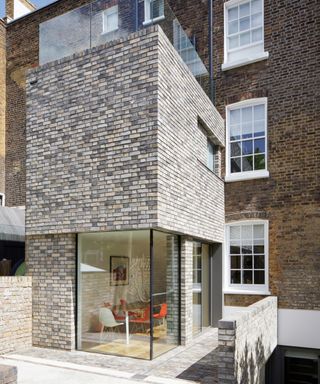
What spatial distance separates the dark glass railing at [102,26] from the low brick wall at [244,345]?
232 inches

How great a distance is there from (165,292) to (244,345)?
2492 millimetres

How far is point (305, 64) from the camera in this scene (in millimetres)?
11453

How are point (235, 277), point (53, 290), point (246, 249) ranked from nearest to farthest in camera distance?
1. point (53, 290)
2. point (246, 249)
3. point (235, 277)

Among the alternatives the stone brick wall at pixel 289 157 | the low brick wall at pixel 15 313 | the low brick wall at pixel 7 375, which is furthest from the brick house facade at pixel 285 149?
the low brick wall at pixel 7 375

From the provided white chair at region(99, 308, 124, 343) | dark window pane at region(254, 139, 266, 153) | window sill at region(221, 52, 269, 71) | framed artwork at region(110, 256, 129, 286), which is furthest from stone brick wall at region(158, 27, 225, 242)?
white chair at region(99, 308, 124, 343)

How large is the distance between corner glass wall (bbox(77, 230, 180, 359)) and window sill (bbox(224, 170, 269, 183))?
11.6ft

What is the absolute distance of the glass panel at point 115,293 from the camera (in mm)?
8617

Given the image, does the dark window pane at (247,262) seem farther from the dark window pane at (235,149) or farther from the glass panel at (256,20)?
the glass panel at (256,20)

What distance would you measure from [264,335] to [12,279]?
5450 mm

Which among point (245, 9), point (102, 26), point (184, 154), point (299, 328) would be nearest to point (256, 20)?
point (245, 9)

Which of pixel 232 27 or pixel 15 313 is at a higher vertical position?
pixel 232 27

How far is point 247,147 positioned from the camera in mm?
12258

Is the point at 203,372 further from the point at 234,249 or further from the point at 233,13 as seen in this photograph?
the point at 233,13

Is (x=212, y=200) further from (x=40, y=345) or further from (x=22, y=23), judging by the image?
(x=22, y=23)
